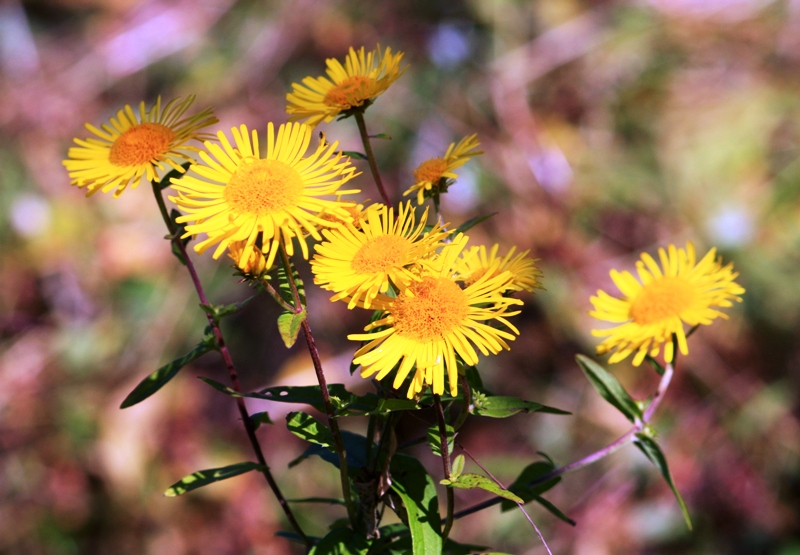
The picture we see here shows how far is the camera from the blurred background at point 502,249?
7.66ft

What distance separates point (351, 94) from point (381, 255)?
26 cm

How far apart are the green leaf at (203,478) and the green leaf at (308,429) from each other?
106mm

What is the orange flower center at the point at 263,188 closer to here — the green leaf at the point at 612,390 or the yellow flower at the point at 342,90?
the yellow flower at the point at 342,90

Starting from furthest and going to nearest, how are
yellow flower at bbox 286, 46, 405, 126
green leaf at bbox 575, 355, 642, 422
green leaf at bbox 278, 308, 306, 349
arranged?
green leaf at bbox 575, 355, 642, 422 < yellow flower at bbox 286, 46, 405, 126 < green leaf at bbox 278, 308, 306, 349

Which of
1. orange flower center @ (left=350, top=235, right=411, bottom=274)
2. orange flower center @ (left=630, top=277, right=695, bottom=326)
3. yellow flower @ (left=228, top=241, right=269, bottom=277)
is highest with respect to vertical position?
yellow flower @ (left=228, top=241, right=269, bottom=277)

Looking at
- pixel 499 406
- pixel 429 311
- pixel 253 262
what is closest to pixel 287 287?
pixel 253 262

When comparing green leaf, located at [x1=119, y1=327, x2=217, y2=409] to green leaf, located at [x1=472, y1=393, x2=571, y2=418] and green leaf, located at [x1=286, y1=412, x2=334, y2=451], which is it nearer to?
green leaf, located at [x1=286, y1=412, x2=334, y2=451]

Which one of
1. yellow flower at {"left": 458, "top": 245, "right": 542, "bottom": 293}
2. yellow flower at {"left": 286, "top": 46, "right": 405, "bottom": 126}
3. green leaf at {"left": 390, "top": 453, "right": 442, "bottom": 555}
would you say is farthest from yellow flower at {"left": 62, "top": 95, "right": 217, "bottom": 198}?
green leaf at {"left": 390, "top": 453, "right": 442, "bottom": 555}

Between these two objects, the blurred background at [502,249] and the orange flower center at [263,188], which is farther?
the blurred background at [502,249]

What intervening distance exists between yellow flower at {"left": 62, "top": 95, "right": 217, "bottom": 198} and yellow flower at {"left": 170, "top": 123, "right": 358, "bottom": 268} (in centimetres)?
6

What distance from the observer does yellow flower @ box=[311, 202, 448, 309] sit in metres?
0.65

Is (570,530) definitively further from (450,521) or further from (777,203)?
(450,521)

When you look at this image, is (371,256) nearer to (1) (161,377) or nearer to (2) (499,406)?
(2) (499,406)

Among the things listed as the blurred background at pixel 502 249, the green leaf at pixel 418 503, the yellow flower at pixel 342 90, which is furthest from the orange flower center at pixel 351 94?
the blurred background at pixel 502 249
